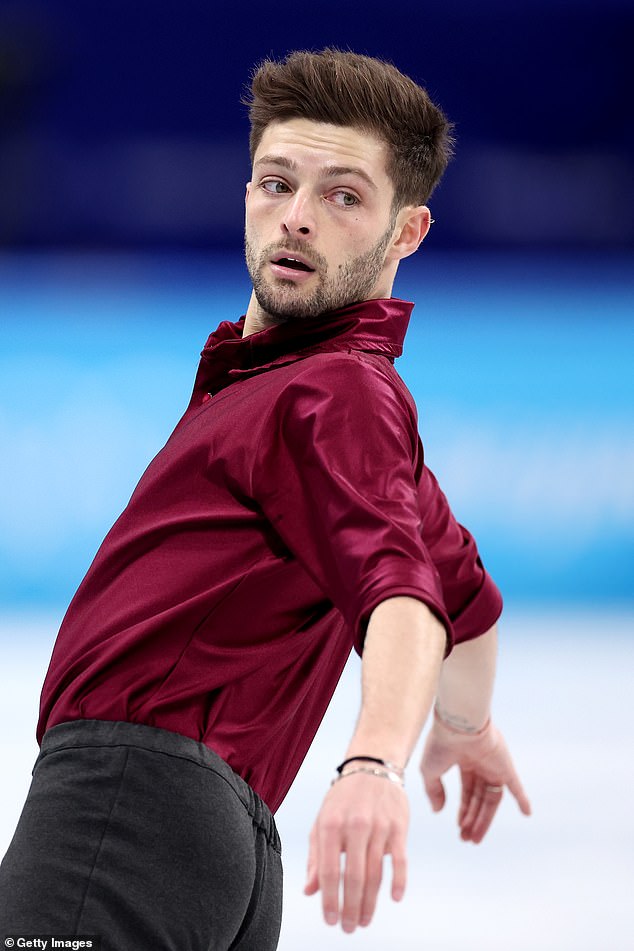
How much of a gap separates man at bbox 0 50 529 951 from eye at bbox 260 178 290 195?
0.08 metres

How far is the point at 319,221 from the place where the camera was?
156 cm

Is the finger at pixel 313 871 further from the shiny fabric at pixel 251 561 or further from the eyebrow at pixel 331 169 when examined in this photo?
the eyebrow at pixel 331 169

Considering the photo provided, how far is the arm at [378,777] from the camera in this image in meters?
1.02

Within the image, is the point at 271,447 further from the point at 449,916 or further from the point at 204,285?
the point at 204,285

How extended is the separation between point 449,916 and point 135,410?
167 inches

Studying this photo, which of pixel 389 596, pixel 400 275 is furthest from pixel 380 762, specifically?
pixel 400 275

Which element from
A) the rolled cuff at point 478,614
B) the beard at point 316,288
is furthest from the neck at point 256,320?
the rolled cuff at point 478,614

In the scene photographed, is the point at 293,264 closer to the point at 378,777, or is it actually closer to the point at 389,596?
the point at 389,596

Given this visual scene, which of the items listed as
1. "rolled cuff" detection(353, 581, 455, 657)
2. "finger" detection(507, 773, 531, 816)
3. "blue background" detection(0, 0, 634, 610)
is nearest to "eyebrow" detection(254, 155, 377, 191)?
"rolled cuff" detection(353, 581, 455, 657)

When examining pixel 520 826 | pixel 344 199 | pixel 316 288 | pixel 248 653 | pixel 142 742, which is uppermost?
pixel 344 199

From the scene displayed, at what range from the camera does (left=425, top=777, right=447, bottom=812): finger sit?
1.87m

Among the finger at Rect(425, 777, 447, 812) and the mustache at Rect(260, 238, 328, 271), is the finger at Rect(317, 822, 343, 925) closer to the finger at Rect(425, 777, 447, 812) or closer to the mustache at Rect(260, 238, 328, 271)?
the mustache at Rect(260, 238, 328, 271)

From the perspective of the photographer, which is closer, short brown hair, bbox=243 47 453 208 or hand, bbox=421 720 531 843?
short brown hair, bbox=243 47 453 208

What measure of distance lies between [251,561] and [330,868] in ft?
1.20
